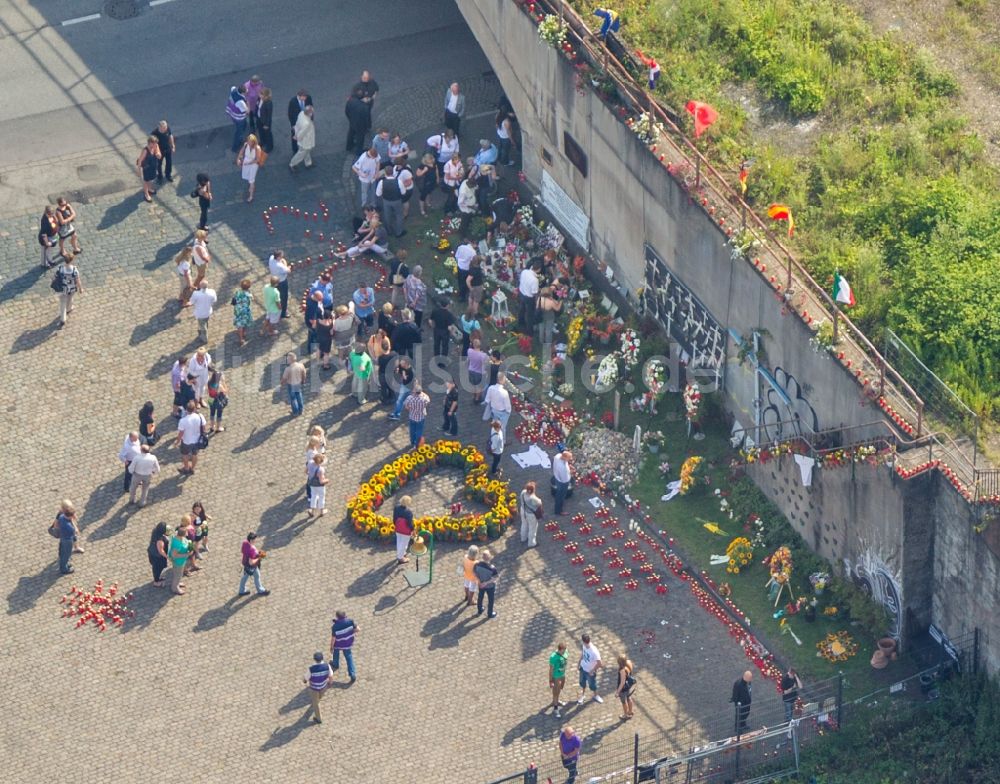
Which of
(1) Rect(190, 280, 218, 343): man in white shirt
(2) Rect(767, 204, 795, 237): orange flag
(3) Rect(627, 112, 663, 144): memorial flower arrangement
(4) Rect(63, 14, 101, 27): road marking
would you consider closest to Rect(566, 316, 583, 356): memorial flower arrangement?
(3) Rect(627, 112, 663, 144): memorial flower arrangement

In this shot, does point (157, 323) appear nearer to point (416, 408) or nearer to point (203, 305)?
point (203, 305)

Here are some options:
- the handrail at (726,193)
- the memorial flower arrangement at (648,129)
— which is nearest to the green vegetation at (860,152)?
the handrail at (726,193)

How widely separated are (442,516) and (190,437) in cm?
511

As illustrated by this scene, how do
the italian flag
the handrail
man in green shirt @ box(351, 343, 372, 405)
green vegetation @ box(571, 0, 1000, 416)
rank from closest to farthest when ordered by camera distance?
the handrail, the italian flag, green vegetation @ box(571, 0, 1000, 416), man in green shirt @ box(351, 343, 372, 405)

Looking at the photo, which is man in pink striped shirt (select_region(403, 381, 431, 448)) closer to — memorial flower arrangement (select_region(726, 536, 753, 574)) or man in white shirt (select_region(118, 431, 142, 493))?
man in white shirt (select_region(118, 431, 142, 493))

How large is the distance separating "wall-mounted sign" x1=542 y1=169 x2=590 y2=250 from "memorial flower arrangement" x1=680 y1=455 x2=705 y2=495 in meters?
6.52

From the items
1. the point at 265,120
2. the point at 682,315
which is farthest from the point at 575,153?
the point at 265,120

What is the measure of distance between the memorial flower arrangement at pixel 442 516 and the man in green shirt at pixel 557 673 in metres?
4.17

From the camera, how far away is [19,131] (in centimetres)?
5538

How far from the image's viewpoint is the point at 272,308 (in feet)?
166

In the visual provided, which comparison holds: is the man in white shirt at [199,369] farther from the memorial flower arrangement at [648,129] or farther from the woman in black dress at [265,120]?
the memorial flower arrangement at [648,129]

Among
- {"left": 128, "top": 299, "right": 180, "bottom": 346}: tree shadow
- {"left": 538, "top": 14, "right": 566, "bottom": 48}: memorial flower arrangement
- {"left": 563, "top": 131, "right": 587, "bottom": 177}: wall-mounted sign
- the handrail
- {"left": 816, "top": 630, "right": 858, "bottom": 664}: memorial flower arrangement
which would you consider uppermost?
A: {"left": 538, "top": 14, "right": 566, "bottom": 48}: memorial flower arrangement

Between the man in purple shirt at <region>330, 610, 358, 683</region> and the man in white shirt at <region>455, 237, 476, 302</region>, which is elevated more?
the man in white shirt at <region>455, 237, 476, 302</region>

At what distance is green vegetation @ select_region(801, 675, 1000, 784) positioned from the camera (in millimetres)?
41312
